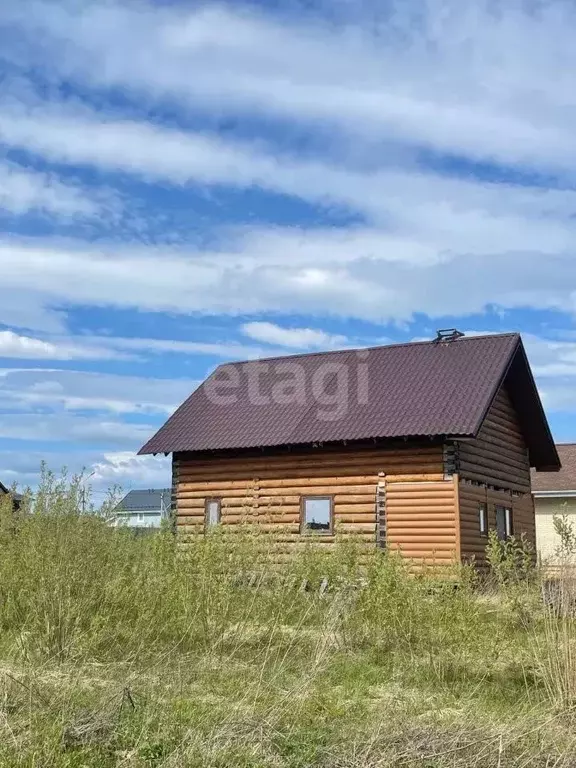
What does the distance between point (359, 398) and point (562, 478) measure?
14785mm

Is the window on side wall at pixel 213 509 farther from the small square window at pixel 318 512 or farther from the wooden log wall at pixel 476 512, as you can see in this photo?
the wooden log wall at pixel 476 512

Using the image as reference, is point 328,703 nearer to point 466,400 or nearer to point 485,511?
point 466,400

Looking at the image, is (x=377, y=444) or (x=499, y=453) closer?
(x=377, y=444)

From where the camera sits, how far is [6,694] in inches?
247

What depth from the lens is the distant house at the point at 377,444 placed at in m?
19.6

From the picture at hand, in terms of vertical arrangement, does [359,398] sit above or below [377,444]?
above

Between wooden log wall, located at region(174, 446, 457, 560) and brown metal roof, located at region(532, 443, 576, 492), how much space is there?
47.0 feet

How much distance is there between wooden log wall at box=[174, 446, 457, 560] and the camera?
768 inches

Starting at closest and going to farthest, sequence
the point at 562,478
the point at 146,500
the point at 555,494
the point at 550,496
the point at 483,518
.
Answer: the point at 483,518 → the point at 555,494 → the point at 550,496 → the point at 562,478 → the point at 146,500

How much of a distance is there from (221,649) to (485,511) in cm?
1387

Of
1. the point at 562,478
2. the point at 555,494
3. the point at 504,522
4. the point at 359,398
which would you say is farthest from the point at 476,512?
the point at 562,478

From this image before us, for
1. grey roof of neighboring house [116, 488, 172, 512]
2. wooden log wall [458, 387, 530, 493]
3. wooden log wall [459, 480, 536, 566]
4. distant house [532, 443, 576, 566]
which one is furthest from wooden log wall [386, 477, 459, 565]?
grey roof of neighboring house [116, 488, 172, 512]

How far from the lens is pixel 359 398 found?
71.9 feet

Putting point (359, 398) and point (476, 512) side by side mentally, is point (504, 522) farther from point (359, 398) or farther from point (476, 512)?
point (359, 398)
